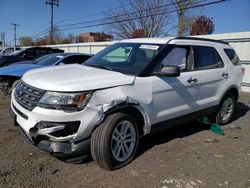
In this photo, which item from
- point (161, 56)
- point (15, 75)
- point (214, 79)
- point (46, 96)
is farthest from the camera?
point (15, 75)

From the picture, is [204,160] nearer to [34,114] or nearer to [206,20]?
[34,114]

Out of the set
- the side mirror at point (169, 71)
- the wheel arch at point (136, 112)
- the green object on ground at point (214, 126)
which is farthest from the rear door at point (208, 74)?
the wheel arch at point (136, 112)

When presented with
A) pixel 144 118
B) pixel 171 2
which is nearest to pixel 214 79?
pixel 144 118

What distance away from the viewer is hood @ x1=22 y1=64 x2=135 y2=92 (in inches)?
142

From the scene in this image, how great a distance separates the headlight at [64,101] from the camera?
3.52m

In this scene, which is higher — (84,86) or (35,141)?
(84,86)

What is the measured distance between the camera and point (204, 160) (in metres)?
4.48

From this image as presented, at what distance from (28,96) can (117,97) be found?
1.18 meters

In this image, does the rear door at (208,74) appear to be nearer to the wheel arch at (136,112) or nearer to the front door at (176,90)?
the front door at (176,90)

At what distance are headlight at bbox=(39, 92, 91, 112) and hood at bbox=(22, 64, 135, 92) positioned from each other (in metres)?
0.06

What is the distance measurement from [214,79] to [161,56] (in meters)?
1.61

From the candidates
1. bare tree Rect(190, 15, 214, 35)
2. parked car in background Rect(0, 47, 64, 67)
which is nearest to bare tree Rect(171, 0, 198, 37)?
bare tree Rect(190, 15, 214, 35)

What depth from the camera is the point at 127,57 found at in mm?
4891

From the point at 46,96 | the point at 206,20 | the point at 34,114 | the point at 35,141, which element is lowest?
the point at 35,141
